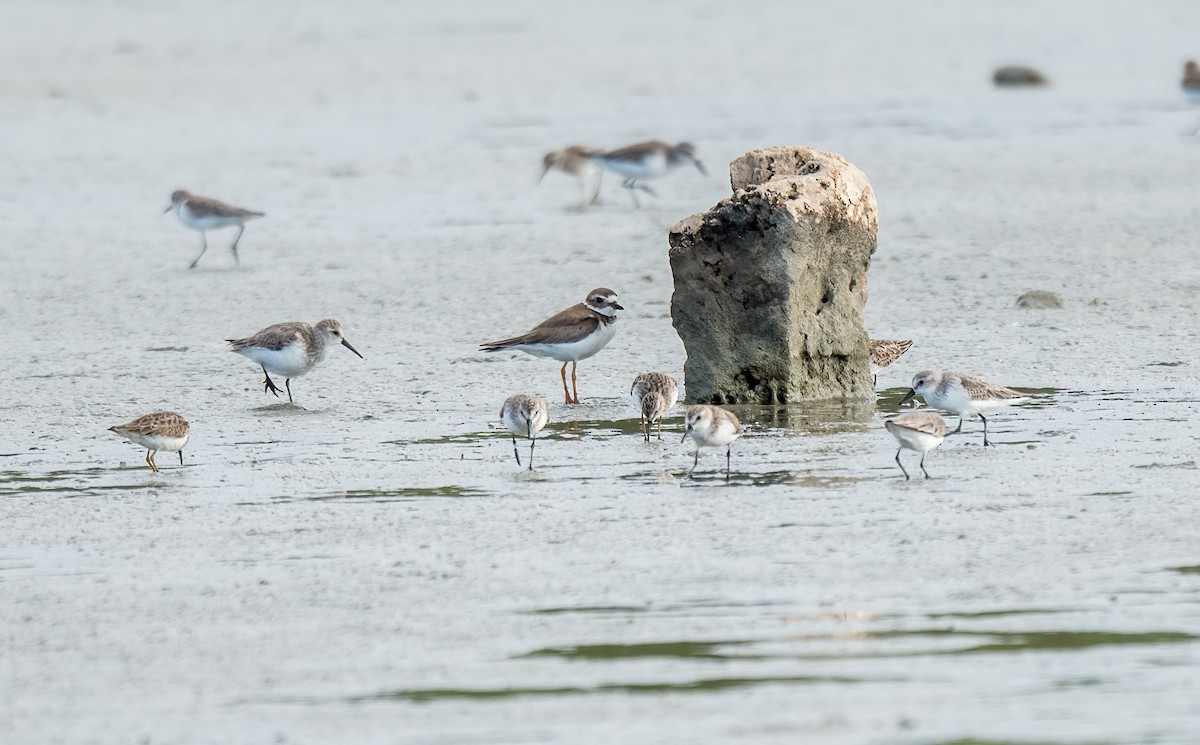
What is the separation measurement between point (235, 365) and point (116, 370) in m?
0.95

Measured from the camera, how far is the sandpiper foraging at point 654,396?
36.2 feet

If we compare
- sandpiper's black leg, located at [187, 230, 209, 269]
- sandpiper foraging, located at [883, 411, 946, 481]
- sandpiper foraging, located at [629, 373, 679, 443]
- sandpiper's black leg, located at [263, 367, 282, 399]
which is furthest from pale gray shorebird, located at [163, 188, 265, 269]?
sandpiper foraging, located at [883, 411, 946, 481]

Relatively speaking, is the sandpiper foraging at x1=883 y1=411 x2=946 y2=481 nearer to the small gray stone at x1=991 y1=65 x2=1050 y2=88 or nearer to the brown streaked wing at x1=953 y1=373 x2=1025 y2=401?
the brown streaked wing at x1=953 y1=373 x2=1025 y2=401

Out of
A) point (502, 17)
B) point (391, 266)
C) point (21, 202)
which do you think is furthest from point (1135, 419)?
point (502, 17)

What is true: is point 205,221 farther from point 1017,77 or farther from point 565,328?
point 1017,77

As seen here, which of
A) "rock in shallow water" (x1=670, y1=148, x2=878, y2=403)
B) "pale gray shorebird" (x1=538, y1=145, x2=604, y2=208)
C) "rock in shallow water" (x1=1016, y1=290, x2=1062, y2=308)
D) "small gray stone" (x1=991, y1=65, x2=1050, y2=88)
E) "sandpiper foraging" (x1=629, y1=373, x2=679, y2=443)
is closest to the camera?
Result: "sandpiper foraging" (x1=629, y1=373, x2=679, y2=443)

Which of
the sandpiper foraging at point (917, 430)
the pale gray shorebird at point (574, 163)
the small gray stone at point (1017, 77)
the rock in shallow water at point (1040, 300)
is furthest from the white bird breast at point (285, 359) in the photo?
the small gray stone at point (1017, 77)

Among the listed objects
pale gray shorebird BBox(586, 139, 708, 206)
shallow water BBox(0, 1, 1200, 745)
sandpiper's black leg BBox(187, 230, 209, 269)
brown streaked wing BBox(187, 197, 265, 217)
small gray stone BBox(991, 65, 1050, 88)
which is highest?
small gray stone BBox(991, 65, 1050, 88)

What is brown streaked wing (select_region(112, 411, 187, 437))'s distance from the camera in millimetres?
10500

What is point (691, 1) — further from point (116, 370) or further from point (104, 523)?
point (104, 523)

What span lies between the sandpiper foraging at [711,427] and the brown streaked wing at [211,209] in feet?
34.0

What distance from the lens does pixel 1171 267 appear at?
651 inches

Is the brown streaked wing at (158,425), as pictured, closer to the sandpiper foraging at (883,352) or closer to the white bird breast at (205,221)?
the sandpiper foraging at (883,352)

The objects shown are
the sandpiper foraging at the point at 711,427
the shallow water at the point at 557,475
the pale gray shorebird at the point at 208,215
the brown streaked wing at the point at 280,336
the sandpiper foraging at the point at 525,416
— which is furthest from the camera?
the pale gray shorebird at the point at 208,215
